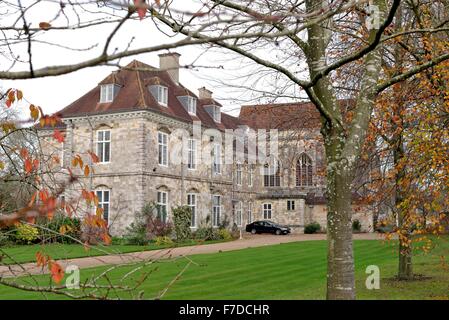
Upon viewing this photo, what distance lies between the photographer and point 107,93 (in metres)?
30.9

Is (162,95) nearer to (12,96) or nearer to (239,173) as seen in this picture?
(239,173)

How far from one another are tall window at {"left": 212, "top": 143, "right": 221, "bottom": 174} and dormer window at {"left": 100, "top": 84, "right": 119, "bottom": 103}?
9210 millimetres

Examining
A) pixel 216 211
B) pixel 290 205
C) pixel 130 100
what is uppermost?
pixel 130 100

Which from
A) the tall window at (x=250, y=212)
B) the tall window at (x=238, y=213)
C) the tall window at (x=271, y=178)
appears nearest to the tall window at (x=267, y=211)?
the tall window at (x=250, y=212)

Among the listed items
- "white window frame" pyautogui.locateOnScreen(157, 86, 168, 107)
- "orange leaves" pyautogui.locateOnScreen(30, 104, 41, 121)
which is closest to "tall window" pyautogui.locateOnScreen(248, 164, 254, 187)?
"white window frame" pyautogui.locateOnScreen(157, 86, 168, 107)

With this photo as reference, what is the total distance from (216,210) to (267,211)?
11565 mm

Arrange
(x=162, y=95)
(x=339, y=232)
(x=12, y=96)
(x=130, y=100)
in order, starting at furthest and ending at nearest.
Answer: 1. (x=162, y=95)
2. (x=130, y=100)
3. (x=339, y=232)
4. (x=12, y=96)

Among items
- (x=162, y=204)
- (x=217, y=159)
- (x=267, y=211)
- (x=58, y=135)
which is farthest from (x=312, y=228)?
(x=58, y=135)

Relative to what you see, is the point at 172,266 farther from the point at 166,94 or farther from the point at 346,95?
the point at 166,94

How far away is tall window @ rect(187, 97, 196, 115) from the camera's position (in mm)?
34250

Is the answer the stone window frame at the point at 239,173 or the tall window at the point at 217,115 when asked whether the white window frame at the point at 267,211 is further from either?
the tall window at the point at 217,115

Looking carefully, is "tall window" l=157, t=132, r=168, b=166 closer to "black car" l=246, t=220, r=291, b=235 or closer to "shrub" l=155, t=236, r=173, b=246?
"shrub" l=155, t=236, r=173, b=246

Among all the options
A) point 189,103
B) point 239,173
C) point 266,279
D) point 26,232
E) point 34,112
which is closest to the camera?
point 34,112

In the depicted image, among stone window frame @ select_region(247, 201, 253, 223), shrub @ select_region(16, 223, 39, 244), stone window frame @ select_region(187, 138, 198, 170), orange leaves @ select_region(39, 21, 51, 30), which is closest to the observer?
orange leaves @ select_region(39, 21, 51, 30)
